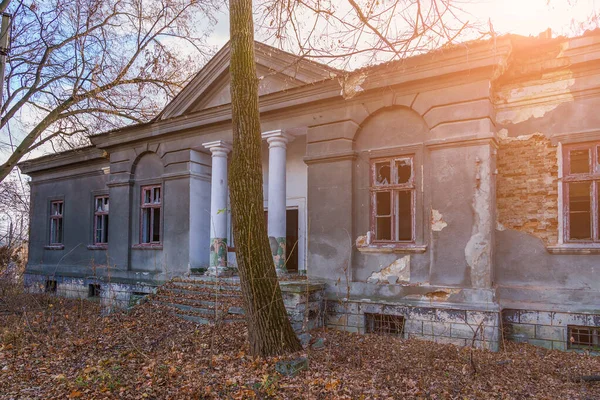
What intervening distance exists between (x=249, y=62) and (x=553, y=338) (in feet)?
22.0

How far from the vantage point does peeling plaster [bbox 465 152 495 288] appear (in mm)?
7734

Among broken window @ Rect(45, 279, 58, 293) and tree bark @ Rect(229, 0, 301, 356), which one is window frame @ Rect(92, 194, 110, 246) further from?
tree bark @ Rect(229, 0, 301, 356)

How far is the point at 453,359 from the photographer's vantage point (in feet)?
22.1

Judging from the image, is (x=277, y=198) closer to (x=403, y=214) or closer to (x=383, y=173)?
(x=383, y=173)

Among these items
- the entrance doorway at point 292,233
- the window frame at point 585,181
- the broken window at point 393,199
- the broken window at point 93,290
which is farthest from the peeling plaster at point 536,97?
the broken window at point 93,290

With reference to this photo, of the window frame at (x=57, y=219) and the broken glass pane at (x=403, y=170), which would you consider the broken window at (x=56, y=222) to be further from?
the broken glass pane at (x=403, y=170)

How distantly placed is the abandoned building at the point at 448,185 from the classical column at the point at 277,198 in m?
0.03

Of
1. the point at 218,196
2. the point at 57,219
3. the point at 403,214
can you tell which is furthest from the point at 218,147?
the point at 57,219

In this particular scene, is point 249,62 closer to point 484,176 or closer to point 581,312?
point 484,176

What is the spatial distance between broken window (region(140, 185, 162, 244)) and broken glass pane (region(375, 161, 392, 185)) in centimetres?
664

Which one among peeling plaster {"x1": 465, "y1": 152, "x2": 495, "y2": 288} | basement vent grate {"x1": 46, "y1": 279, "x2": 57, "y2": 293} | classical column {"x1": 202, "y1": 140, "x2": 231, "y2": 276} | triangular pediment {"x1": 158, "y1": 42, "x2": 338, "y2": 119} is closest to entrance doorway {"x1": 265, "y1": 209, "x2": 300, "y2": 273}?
classical column {"x1": 202, "y1": 140, "x2": 231, "y2": 276}

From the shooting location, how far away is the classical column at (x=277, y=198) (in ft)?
33.4

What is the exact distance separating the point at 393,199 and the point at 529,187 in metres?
2.45

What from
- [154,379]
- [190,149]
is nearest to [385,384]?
[154,379]
